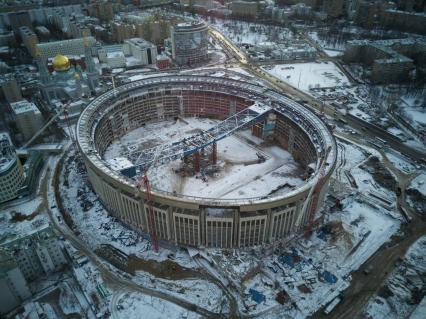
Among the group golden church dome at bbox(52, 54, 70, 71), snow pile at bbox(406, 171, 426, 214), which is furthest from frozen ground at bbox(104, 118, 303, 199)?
golden church dome at bbox(52, 54, 70, 71)

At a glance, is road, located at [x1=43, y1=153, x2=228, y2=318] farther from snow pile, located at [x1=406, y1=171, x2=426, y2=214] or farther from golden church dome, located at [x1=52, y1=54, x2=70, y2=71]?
golden church dome, located at [x1=52, y1=54, x2=70, y2=71]

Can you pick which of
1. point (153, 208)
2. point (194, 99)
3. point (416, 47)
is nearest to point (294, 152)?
point (194, 99)

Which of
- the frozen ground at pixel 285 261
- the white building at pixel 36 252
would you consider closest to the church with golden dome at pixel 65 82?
the frozen ground at pixel 285 261

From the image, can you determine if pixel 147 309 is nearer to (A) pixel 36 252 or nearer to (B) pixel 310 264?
(A) pixel 36 252

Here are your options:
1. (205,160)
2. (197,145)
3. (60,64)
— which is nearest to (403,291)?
(197,145)

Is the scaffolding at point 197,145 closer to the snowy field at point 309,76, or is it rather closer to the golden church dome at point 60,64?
the snowy field at point 309,76

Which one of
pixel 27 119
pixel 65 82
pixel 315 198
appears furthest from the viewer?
pixel 65 82
